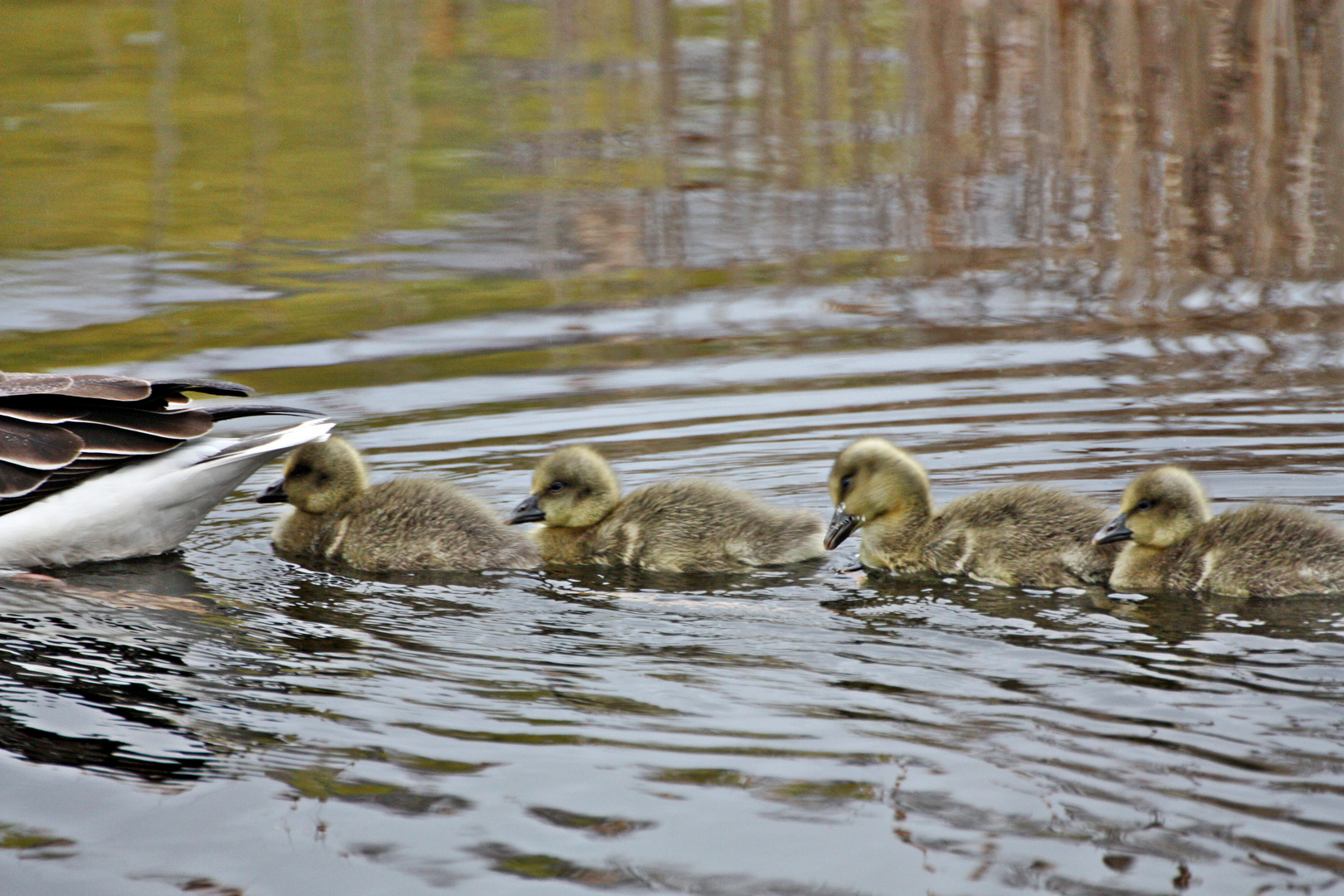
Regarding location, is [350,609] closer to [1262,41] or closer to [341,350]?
[341,350]

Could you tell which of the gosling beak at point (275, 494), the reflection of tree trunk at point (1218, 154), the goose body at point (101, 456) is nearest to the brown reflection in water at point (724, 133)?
the reflection of tree trunk at point (1218, 154)

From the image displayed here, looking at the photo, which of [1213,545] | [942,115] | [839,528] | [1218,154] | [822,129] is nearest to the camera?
Answer: [1213,545]

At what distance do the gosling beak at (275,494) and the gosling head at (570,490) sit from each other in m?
1.01

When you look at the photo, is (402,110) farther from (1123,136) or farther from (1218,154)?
(1218,154)

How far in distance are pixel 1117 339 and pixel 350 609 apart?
501 centimetres

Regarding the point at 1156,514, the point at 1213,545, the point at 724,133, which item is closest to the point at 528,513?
the point at 1156,514

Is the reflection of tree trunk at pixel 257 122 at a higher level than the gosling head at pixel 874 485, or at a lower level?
higher

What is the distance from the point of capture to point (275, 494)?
6.69 m

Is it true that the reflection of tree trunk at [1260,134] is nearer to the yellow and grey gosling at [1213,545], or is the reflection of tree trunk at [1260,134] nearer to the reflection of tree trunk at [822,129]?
the reflection of tree trunk at [822,129]

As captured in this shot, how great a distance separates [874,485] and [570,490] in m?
1.15

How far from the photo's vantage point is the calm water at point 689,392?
3.93 m

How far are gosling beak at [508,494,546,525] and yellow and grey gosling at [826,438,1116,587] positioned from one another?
111cm

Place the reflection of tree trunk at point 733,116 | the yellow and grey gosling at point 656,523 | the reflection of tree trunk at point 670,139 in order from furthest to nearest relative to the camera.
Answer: the reflection of tree trunk at point 733,116 → the reflection of tree trunk at point 670,139 → the yellow and grey gosling at point 656,523

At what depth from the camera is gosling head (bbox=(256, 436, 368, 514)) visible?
6.58m
